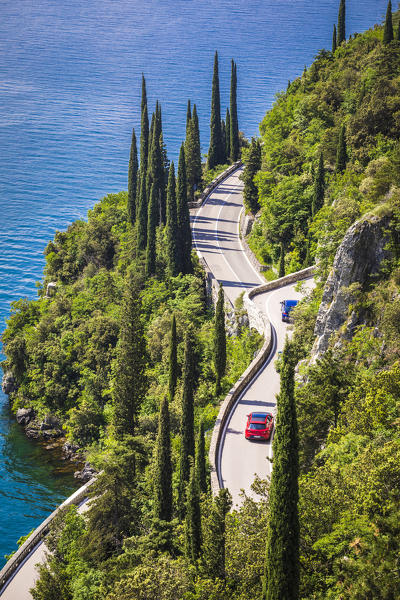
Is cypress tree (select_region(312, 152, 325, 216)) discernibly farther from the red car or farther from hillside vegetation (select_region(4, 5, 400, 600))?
the red car

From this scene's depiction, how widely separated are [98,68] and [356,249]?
495ft

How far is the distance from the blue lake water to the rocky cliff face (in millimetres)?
28638

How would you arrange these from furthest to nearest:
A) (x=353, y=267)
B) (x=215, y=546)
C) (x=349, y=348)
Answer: (x=353, y=267), (x=349, y=348), (x=215, y=546)

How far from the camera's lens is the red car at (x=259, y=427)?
33719 millimetres

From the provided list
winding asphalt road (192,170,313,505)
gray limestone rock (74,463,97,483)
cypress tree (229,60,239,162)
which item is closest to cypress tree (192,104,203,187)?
winding asphalt road (192,170,313,505)

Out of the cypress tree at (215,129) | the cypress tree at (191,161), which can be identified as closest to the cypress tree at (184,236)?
the cypress tree at (191,161)

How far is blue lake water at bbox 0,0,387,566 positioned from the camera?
185 feet

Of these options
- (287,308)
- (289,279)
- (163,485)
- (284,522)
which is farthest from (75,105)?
(284,522)

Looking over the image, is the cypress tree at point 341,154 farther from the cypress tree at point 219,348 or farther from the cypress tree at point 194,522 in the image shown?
the cypress tree at point 194,522

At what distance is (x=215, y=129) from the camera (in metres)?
90.8

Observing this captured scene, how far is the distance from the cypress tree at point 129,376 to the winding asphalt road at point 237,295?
9.87 m

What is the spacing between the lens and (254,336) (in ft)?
146

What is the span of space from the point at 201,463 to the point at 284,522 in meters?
11.4

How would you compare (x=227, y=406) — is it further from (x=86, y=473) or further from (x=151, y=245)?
(x=151, y=245)
